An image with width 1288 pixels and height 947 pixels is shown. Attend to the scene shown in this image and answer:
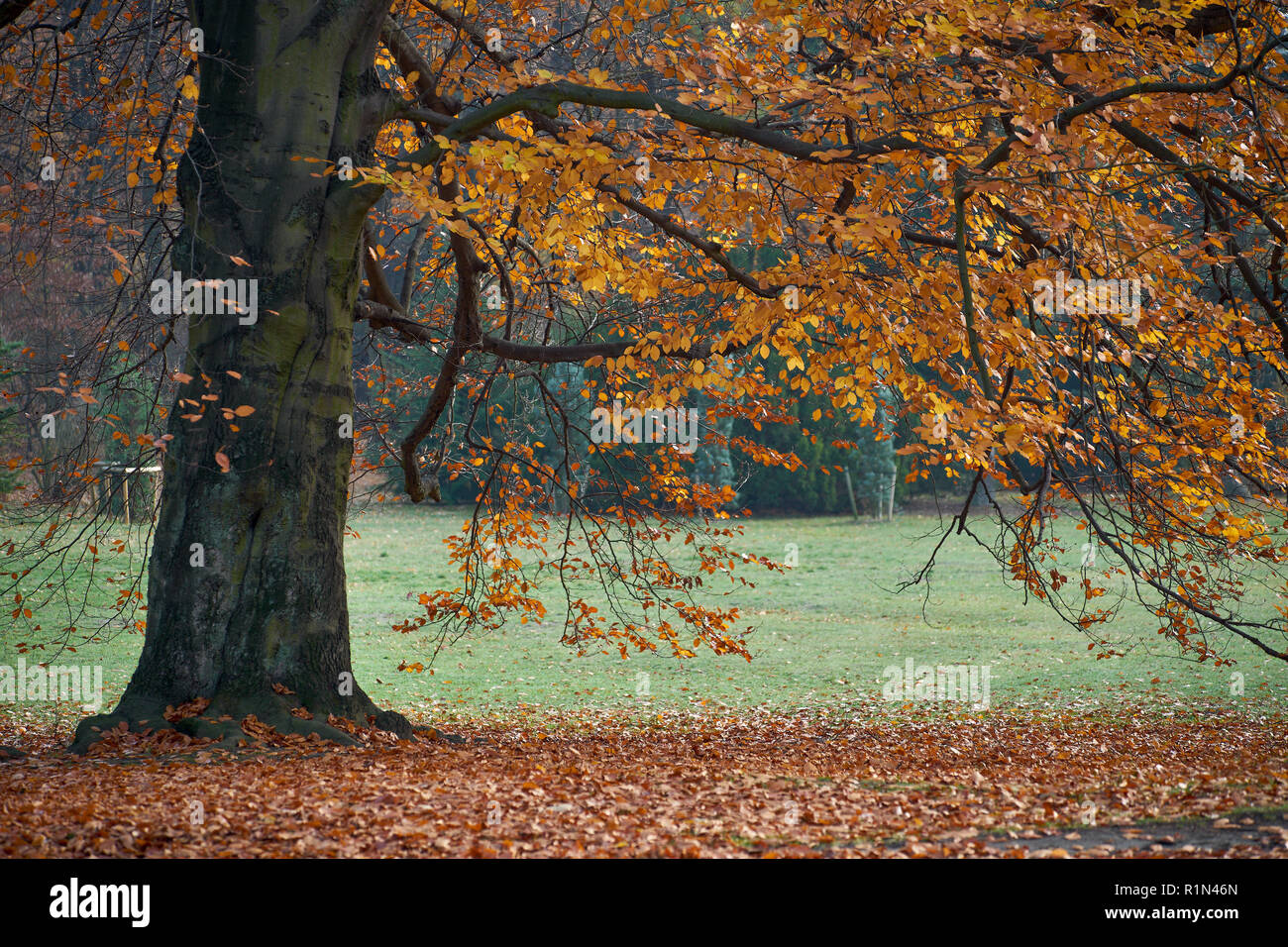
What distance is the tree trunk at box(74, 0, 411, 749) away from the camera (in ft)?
19.1

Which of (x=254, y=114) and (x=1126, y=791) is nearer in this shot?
(x=1126, y=791)

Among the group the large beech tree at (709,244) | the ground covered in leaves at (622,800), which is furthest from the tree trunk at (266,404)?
the ground covered in leaves at (622,800)

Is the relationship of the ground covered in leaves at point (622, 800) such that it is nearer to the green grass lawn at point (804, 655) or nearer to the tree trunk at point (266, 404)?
Result: the tree trunk at point (266, 404)

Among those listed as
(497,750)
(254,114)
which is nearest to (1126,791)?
(497,750)

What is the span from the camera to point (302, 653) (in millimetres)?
5992

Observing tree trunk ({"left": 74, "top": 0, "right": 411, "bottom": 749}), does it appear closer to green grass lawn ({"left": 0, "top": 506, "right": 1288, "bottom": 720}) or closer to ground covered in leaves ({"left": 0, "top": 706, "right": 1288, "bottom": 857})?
ground covered in leaves ({"left": 0, "top": 706, "right": 1288, "bottom": 857})

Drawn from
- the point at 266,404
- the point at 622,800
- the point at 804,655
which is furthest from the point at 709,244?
the point at 804,655

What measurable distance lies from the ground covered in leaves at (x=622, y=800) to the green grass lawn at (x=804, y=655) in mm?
2906

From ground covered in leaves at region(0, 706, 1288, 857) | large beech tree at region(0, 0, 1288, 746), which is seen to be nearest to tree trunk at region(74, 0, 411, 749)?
large beech tree at region(0, 0, 1288, 746)

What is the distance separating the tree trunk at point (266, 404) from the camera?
5.83 m

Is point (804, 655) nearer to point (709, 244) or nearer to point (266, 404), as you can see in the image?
point (709, 244)

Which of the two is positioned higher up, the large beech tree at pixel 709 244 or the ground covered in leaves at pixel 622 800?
the large beech tree at pixel 709 244
